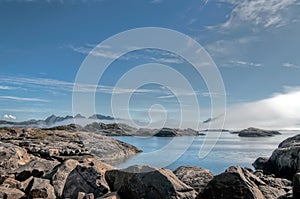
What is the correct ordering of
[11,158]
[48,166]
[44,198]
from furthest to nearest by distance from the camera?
1. [11,158]
2. [48,166]
3. [44,198]

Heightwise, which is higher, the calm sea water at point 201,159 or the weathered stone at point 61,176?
the weathered stone at point 61,176

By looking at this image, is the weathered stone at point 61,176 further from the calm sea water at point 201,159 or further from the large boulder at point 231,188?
the calm sea water at point 201,159

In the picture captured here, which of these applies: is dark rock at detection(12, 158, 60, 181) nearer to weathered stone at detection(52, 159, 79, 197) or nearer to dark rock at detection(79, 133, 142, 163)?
weathered stone at detection(52, 159, 79, 197)

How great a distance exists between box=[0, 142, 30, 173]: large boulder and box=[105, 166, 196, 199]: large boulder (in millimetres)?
10381

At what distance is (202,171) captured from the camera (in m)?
16.6

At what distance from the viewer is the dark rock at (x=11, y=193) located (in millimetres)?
13008

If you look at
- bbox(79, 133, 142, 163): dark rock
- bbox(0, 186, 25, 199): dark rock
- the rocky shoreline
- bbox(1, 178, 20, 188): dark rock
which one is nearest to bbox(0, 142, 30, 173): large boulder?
the rocky shoreline

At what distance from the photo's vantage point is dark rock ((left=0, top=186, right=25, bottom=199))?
13008mm

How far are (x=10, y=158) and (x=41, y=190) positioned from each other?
34.9 feet

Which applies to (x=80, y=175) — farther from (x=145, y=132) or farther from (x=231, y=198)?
(x=145, y=132)

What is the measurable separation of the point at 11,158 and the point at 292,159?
26.8 meters

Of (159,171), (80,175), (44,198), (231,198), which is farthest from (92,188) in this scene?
(231,198)

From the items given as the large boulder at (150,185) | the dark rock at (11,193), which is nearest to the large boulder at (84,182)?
the large boulder at (150,185)

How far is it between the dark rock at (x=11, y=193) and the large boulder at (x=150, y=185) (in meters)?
3.92
